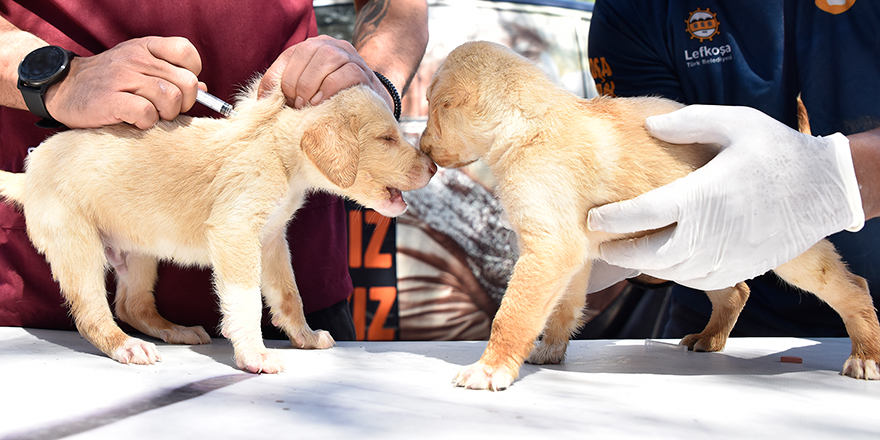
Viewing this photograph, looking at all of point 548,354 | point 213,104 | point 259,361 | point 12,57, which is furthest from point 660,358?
point 12,57

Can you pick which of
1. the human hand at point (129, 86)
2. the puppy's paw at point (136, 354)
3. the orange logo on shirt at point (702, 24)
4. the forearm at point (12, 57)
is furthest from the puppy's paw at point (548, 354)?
the forearm at point (12, 57)

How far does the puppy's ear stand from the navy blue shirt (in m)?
1.94

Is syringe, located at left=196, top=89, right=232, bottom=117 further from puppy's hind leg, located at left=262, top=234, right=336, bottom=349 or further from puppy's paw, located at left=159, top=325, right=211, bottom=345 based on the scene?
puppy's paw, located at left=159, top=325, right=211, bottom=345

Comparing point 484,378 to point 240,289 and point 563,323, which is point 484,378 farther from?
point 240,289

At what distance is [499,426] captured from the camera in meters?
1.19

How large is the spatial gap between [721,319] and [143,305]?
2.37 meters

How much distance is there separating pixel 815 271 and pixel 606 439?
1.23 meters

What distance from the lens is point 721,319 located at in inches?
92.3

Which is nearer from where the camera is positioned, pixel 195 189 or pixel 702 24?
pixel 195 189

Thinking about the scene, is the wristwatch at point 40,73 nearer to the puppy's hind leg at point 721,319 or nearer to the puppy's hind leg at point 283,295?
the puppy's hind leg at point 283,295

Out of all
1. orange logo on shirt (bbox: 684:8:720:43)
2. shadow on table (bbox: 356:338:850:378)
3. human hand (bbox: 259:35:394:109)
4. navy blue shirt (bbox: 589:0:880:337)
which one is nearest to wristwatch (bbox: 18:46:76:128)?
human hand (bbox: 259:35:394:109)

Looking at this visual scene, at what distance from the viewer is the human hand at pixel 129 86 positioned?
1.79 meters

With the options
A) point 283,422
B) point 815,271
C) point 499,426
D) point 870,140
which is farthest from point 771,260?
point 283,422

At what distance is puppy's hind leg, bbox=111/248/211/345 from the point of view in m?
2.20
